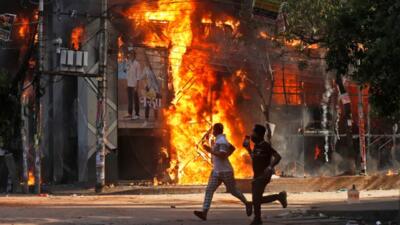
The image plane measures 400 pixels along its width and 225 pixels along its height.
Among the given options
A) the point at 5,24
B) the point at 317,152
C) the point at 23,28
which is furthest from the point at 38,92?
the point at 317,152

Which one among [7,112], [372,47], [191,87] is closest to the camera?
[372,47]

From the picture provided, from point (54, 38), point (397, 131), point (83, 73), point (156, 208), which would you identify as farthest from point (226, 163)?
point (397, 131)

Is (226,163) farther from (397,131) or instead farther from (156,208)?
(397,131)

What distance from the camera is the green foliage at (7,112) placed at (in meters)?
24.6

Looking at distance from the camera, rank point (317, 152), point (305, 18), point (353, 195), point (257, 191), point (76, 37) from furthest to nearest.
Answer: point (317, 152), point (76, 37), point (305, 18), point (353, 195), point (257, 191)

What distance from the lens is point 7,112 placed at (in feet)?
82.3

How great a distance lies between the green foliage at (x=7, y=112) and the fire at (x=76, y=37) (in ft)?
9.62

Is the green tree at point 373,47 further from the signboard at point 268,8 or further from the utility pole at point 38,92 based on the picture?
the utility pole at point 38,92

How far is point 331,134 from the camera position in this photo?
28.8 meters

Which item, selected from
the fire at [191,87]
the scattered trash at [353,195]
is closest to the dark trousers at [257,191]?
the scattered trash at [353,195]

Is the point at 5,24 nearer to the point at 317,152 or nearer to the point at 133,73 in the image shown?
the point at 133,73

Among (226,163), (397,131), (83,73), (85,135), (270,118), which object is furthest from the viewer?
(397,131)

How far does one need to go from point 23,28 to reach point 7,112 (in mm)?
5063

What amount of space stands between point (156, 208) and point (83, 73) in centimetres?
949
